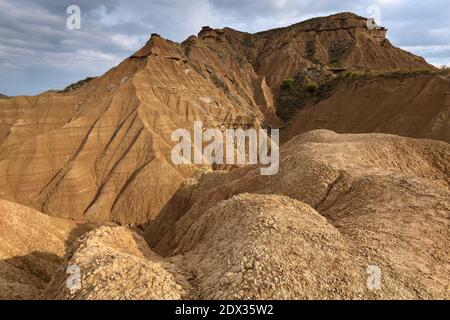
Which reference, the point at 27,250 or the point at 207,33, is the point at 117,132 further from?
the point at 207,33

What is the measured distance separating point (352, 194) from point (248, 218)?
4.75 meters

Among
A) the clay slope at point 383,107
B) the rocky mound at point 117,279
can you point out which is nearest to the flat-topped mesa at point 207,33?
the clay slope at point 383,107

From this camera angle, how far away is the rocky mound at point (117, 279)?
717cm

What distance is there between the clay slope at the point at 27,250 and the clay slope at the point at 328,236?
4.78 m

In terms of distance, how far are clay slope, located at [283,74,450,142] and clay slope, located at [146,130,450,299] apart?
1956 centimetres

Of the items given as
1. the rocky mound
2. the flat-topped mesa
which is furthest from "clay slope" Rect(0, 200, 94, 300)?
the flat-topped mesa

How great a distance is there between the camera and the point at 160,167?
2969 cm

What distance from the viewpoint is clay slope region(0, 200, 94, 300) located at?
11.8 m

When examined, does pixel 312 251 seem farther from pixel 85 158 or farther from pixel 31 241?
pixel 85 158

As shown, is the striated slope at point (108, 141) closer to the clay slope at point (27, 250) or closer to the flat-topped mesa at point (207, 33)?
the clay slope at point (27, 250)

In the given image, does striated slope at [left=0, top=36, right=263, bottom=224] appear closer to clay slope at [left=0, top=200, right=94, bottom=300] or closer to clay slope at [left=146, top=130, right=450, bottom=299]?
clay slope at [left=0, top=200, right=94, bottom=300]

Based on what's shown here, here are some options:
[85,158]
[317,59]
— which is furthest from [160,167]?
[317,59]

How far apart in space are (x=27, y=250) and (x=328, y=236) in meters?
13.1
